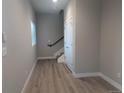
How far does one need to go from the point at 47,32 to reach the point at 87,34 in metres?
4.38

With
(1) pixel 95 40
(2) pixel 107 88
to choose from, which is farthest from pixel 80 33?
(2) pixel 107 88

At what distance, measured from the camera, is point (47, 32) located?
8242 mm

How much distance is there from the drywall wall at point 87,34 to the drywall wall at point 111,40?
0.69 feet

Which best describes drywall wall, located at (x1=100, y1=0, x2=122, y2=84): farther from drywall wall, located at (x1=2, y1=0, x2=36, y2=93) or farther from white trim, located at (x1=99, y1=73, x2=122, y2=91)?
drywall wall, located at (x1=2, y1=0, x2=36, y2=93)

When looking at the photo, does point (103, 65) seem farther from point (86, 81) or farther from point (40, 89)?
point (40, 89)

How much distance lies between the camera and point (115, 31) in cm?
343

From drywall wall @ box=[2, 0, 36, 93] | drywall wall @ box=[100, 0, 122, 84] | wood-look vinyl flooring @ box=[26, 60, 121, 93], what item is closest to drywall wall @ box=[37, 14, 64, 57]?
wood-look vinyl flooring @ box=[26, 60, 121, 93]

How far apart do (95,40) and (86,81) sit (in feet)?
4.64

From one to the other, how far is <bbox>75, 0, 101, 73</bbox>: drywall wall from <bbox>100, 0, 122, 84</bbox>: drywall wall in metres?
0.21

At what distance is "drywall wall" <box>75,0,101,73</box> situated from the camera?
423cm

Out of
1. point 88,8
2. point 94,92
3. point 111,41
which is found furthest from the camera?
point 88,8

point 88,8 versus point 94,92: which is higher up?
point 88,8

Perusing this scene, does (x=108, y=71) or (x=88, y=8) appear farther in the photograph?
(x=88, y=8)

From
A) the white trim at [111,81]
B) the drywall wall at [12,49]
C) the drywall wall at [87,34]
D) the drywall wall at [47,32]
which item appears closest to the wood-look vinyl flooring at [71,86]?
the white trim at [111,81]
